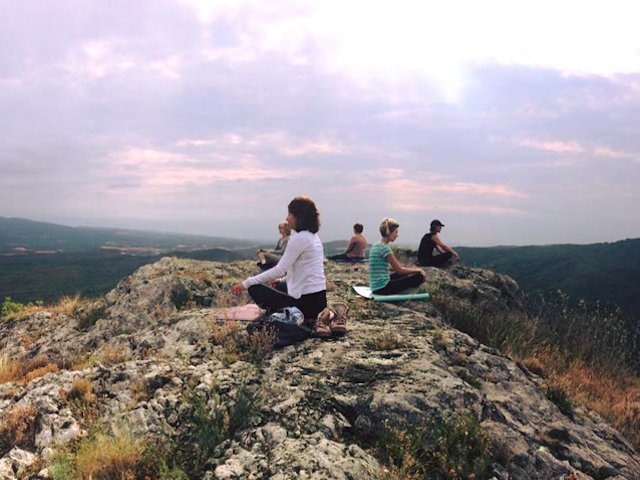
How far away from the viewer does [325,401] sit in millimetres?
5535

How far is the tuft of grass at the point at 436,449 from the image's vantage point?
4.60 metres

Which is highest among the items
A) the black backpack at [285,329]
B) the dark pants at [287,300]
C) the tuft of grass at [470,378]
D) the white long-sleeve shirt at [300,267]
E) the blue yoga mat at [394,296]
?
the white long-sleeve shirt at [300,267]

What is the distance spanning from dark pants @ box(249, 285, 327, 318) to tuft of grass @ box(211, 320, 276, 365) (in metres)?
0.52

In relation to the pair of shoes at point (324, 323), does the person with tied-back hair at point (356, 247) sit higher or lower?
higher

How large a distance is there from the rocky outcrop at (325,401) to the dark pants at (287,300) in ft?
1.98

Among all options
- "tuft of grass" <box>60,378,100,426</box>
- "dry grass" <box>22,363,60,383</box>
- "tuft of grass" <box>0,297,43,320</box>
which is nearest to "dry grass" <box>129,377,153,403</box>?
"tuft of grass" <box>60,378,100,426</box>

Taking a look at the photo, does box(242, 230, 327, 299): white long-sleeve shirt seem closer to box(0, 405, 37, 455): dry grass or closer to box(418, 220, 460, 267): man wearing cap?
box(0, 405, 37, 455): dry grass

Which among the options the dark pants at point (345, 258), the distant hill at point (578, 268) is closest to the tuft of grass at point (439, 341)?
the dark pants at point (345, 258)

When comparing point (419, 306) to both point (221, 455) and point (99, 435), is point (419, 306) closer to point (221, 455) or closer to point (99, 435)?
point (221, 455)

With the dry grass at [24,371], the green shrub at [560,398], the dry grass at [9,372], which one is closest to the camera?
the green shrub at [560,398]

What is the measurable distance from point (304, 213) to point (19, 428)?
4841mm

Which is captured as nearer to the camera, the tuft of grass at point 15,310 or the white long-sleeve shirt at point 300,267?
the white long-sleeve shirt at point 300,267

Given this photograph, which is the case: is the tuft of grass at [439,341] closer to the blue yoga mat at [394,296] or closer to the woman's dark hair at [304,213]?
the blue yoga mat at [394,296]

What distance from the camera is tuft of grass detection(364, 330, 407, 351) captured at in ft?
23.1
